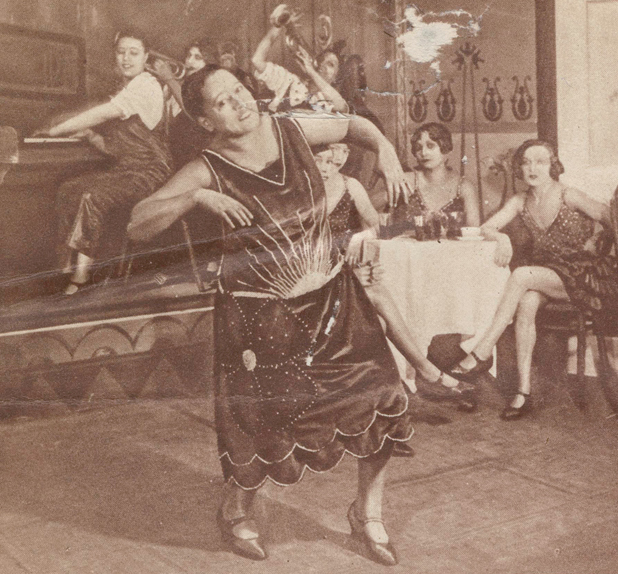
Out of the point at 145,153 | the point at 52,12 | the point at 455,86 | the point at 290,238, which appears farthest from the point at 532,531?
the point at 52,12

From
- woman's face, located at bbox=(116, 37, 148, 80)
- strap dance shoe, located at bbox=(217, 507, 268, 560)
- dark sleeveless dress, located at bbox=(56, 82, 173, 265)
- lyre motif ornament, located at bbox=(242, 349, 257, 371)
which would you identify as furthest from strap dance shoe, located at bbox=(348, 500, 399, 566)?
woman's face, located at bbox=(116, 37, 148, 80)

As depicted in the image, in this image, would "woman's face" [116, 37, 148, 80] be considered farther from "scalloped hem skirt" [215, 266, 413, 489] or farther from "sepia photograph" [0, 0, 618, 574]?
"scalloped hem skirt" [215, 266, 413, 489]

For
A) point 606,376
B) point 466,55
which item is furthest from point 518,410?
point 466,55

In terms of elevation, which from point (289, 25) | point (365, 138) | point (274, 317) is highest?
point (289, 25)

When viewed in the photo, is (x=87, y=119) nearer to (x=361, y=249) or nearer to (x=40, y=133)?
(x=40, y=133)

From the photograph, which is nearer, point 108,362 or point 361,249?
point 108,362

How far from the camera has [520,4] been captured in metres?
4.33

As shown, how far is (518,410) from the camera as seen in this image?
443 centimetres

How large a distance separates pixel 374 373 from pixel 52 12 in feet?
6.86

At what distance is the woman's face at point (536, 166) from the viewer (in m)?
4.39

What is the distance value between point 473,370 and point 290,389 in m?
0.93

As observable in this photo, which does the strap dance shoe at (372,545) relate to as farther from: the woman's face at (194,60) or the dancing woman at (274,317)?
the woman's face at (194,60)

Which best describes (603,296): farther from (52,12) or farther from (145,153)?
(52,12)

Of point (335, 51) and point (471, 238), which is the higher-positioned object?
point (335, 51)
